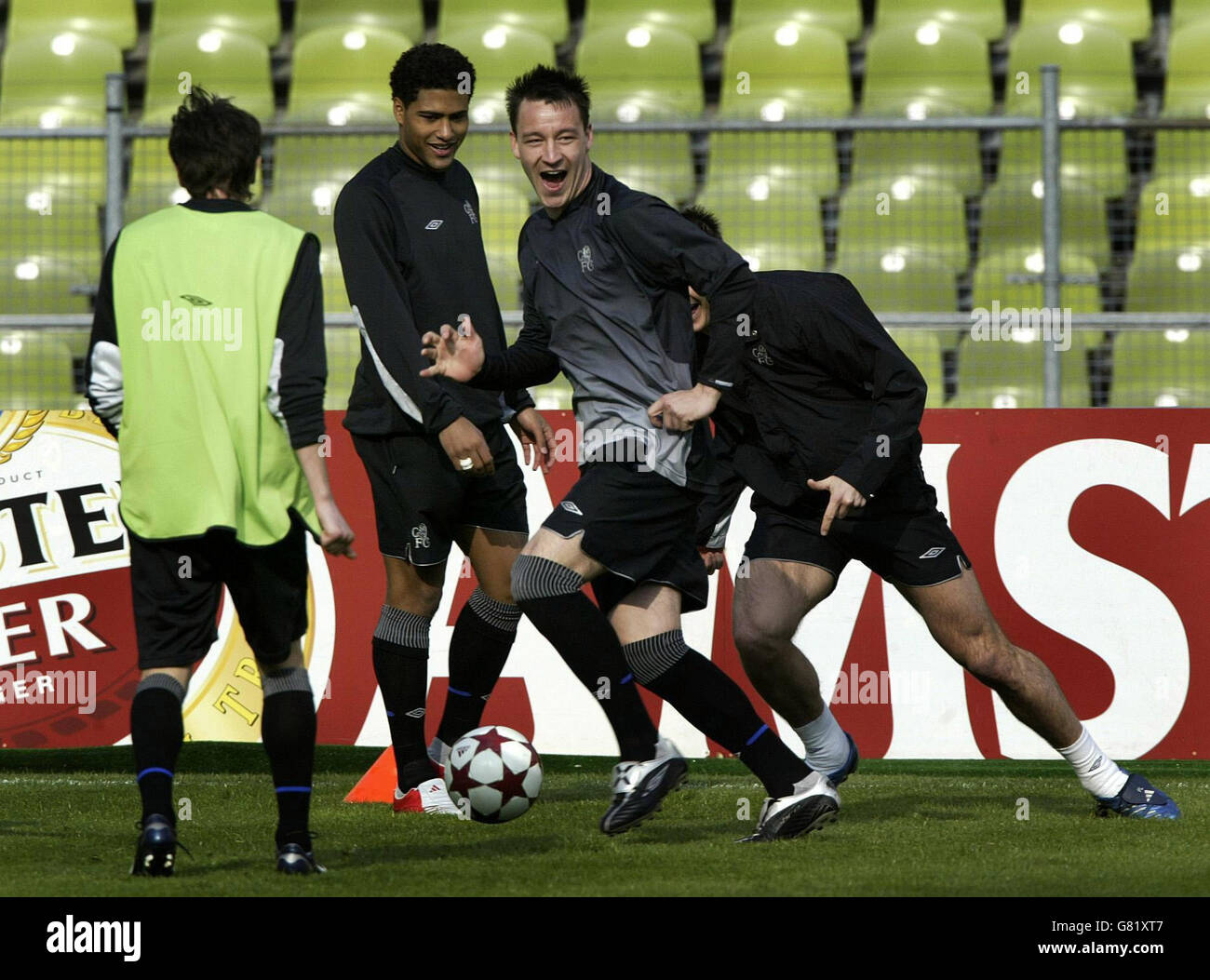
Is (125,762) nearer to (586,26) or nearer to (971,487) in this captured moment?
(971,487)

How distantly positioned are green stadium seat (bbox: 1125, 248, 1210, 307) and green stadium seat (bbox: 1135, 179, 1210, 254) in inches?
1.6

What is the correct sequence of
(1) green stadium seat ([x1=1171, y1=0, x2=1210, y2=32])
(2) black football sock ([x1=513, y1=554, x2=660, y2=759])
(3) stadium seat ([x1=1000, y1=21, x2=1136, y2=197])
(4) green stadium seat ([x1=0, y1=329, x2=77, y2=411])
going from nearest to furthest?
(2) black football sock ([x1=513, y1=554, x2=660, y2=759])
(4) green stadium seat ([x1=0, y1=329, x2=77, y2=411])
(3) stadium seat ([x1=1000, y1=21, x2=1136, y2=197])
(1) green stadium seat ([x1=1171, y1=0, x2=1210, y2=32])

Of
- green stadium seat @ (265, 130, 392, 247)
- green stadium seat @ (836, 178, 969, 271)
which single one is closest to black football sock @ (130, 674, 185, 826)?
green stadium seat @ (265, 130, 392, 247)

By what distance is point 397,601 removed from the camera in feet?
17.5

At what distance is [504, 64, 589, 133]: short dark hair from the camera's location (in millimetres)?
4695

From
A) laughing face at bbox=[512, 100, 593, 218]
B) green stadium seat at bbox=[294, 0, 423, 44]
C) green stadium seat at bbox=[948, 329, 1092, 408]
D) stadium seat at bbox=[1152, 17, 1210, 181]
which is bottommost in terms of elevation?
green stadium seat at bbox=[948, 329, 1092, 408]

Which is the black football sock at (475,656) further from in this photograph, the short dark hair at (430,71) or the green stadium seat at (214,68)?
the green stadium seat at (214,68)

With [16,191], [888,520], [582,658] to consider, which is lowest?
[582,658]

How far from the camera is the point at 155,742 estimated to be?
3.75 metres

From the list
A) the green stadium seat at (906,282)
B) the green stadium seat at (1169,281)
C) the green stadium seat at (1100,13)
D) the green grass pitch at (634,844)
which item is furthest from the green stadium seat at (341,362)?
the green stadium seat at (1100,13)

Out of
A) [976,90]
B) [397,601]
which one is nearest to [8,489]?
[397,601]

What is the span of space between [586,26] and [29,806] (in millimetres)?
6866

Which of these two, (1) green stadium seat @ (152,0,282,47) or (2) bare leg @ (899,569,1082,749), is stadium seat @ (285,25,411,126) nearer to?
(1) green stadium seat @ (152,0,282,47)
